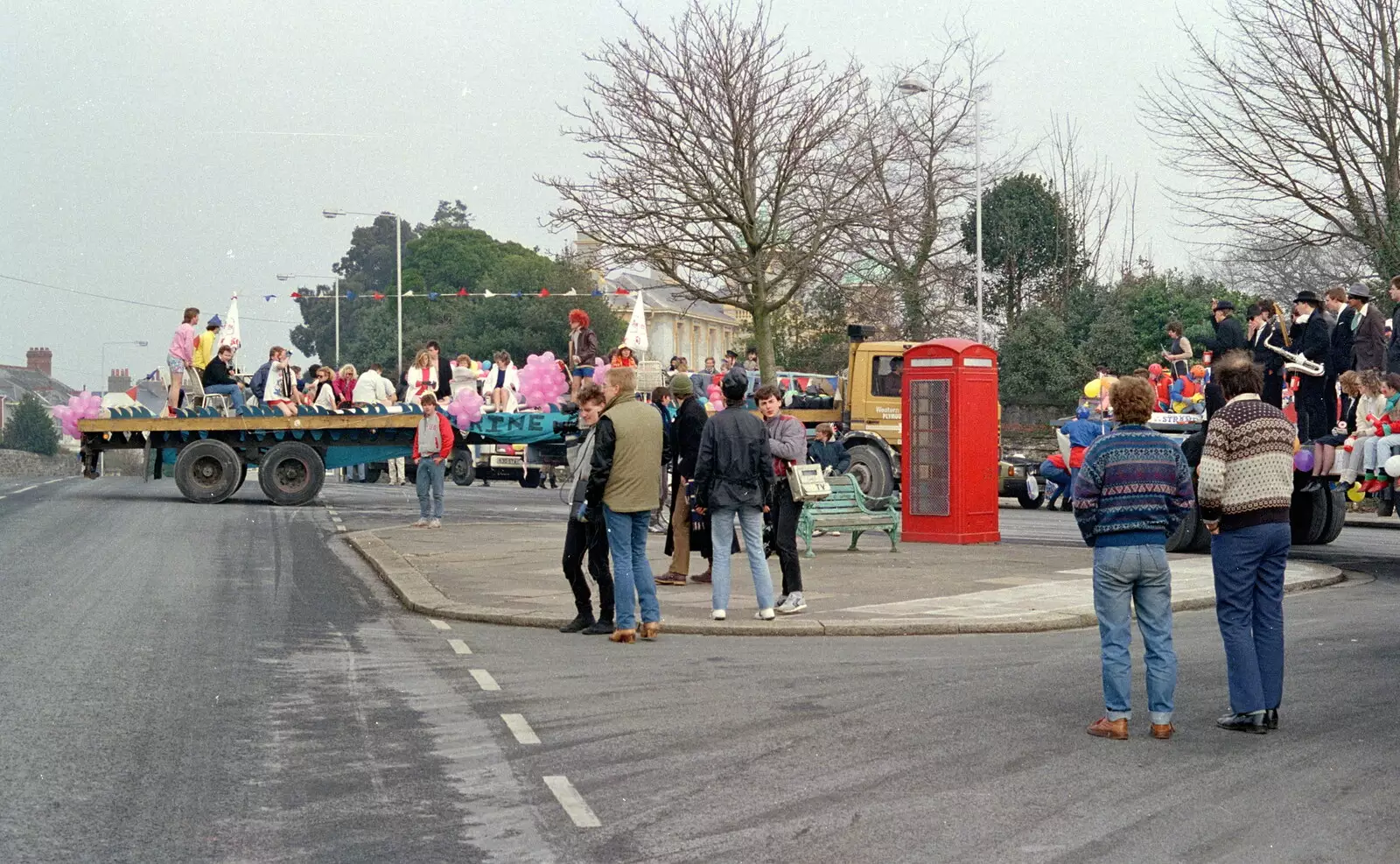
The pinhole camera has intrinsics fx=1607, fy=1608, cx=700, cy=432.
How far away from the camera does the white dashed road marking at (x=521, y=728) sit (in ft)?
24.6

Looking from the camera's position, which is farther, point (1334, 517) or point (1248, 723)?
point (1334, 517)

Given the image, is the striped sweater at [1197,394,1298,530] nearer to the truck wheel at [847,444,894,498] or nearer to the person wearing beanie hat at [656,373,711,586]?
the person wearing beanie hat at [656,373,711,586]

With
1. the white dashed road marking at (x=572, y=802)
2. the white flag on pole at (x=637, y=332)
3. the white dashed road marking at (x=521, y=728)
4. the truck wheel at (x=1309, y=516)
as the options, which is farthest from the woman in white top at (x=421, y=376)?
the white dashed road marking at (x=572, y=802)

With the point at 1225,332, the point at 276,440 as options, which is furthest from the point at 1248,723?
the point at 276,440

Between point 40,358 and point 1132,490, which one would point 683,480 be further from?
point 40,358

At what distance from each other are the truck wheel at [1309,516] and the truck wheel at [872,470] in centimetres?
641

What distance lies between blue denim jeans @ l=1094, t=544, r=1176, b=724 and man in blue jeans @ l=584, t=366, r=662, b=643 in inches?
152

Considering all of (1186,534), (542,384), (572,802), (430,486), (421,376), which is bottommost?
(572,802)

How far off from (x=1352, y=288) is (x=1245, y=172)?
19.9 m

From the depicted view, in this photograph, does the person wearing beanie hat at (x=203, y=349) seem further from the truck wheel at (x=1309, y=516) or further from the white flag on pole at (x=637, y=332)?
the truck wheel at (x=1309, y=516)

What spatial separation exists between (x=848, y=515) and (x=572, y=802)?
1164cm

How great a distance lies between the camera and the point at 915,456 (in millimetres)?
19438

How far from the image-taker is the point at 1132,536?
7.75 metres

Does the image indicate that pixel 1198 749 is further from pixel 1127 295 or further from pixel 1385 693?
pixel 1127 295
